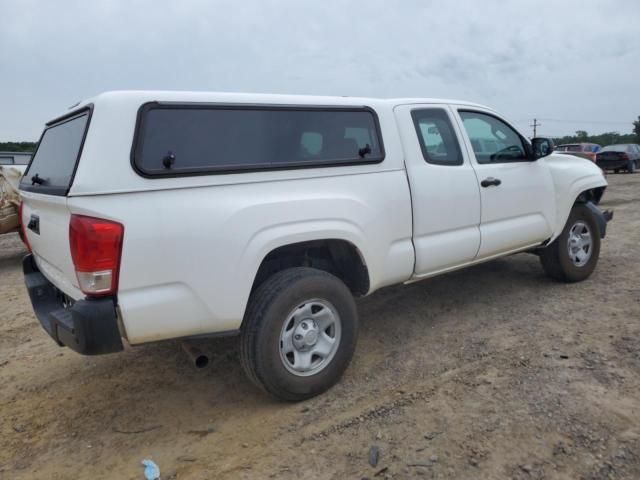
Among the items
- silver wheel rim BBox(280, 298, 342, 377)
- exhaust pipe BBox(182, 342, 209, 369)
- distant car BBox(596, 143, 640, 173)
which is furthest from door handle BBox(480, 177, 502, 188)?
distant car BBox(596, 143, 640, 173)

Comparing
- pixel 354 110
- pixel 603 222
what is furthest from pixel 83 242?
pixel 603 222

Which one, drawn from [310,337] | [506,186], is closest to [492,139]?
[506,186]

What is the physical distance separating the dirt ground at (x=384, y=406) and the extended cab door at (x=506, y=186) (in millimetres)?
702

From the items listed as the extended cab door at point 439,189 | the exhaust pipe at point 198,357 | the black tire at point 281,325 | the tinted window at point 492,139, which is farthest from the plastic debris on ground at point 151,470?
the tinted window at point 492,139

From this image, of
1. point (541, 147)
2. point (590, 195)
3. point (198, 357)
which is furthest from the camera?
point (590, 195)

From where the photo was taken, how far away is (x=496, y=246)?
4.11m

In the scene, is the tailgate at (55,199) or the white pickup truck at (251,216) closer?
the white pickup truck at (251,216)

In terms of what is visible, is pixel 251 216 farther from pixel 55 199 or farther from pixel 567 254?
pixel 567 254

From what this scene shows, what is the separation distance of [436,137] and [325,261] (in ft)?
4.68

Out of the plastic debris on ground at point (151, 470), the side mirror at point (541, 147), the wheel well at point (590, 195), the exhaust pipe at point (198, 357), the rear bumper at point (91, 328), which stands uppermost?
the side mirror at point (541, 147)

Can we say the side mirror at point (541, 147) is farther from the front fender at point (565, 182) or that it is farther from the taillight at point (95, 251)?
the taillight at point (95, 251)

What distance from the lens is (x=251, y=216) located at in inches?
103

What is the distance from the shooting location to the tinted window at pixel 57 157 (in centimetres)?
259

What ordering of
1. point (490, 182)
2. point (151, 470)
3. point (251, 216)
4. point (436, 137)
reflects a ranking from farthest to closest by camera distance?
point (490, 182) < point (436, 137) < point (251, 216) < point (151, 470)
